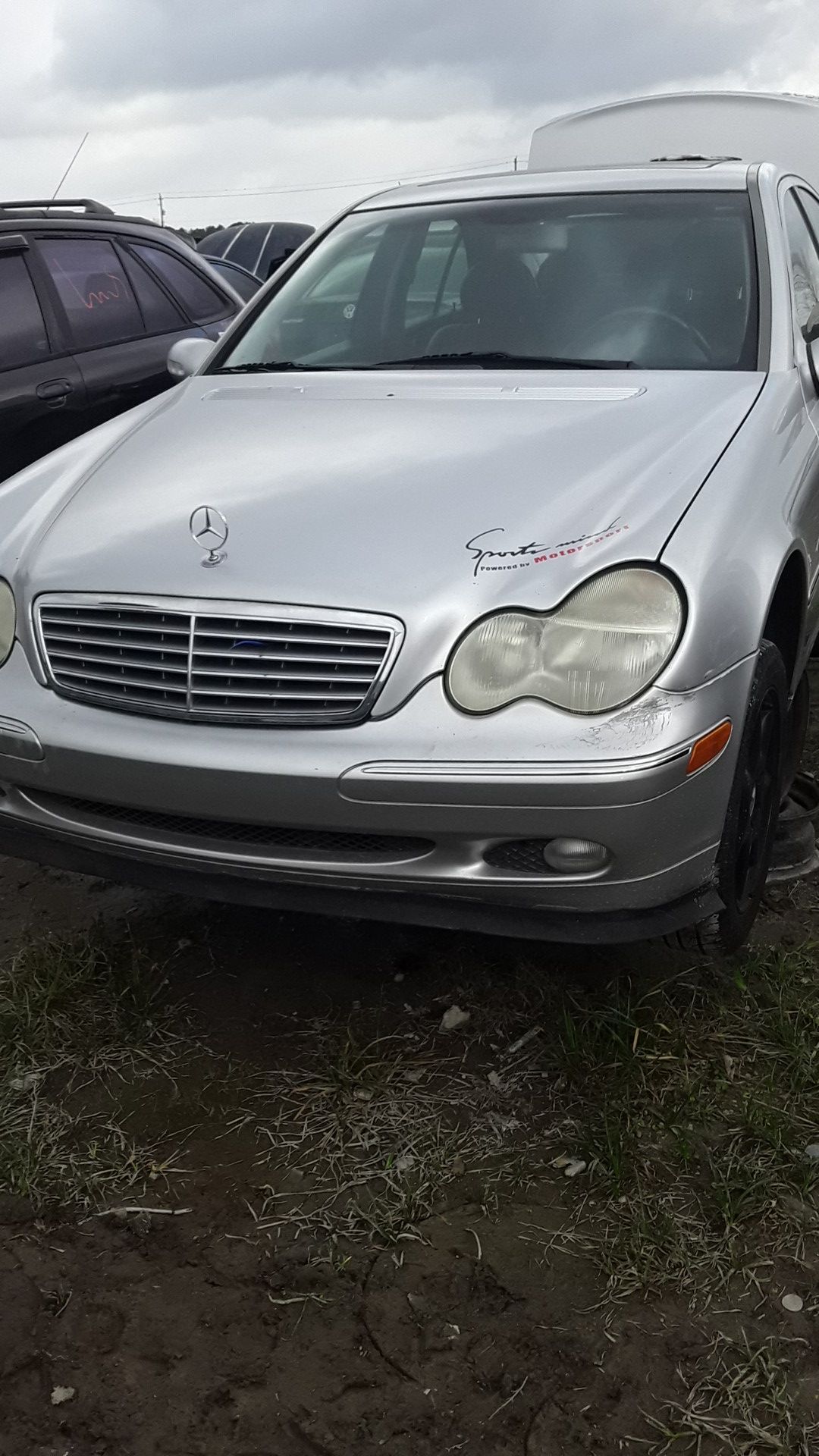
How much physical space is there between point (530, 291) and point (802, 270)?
0.79m

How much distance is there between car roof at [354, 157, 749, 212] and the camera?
3641 millimetres

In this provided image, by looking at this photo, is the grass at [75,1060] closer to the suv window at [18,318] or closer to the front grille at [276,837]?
the front grille at [276,837]

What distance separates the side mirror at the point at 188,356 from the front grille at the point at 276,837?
174 cm

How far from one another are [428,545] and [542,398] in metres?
0.75

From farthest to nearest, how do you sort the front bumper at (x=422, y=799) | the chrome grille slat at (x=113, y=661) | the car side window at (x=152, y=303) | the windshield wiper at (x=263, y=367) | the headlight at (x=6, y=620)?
the car side window at (x=152, y=303), the windshield wiper at (x=263, y=367), the headlight at (x=6, y=620), the chrome grille slat at (x=113, y=661), the front bumper at (x=422, y=799)

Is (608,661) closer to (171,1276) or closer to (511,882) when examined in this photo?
(511,882)

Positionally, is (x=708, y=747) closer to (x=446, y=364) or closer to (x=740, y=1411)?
(x=740, y=1411)

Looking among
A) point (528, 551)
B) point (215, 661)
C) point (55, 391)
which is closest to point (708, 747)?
point (528, 551)

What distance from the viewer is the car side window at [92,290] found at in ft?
18.5

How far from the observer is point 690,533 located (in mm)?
2379

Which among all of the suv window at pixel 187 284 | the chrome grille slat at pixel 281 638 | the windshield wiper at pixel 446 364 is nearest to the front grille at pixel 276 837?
the chrome grille slat at pixel 281 638

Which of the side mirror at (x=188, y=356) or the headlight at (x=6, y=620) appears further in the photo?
the side mirror at (x=188, y=356)

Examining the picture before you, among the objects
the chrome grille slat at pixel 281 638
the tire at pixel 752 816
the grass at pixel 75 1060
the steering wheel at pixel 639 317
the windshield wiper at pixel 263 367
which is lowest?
the grass at pixel 75 1060

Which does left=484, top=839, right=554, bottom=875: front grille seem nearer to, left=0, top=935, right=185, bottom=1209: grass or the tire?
the tire
